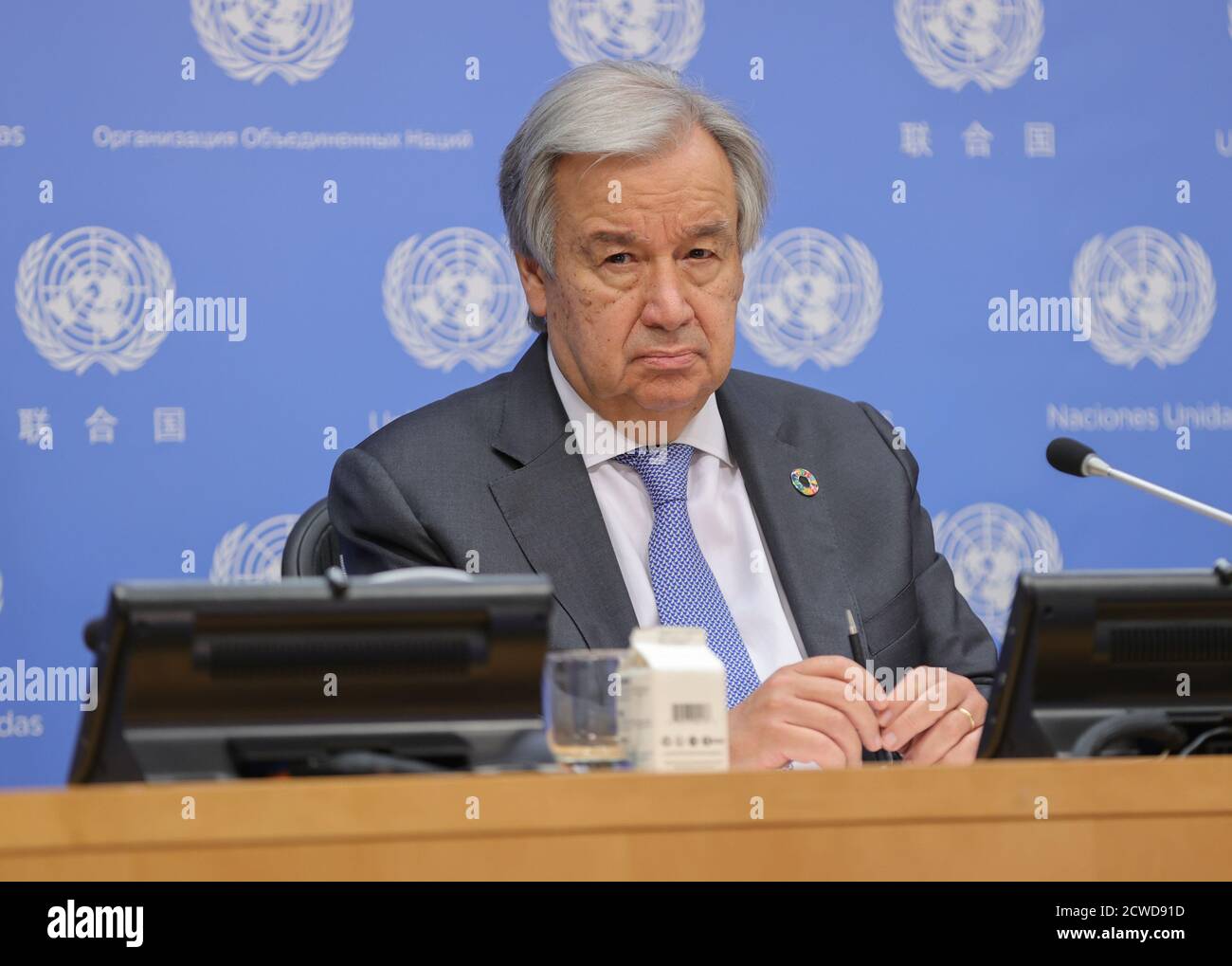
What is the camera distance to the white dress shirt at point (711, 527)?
234 centimetres

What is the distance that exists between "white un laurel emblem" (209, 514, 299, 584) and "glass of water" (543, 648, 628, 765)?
1749mm

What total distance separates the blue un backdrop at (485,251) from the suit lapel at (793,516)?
2.39 ft

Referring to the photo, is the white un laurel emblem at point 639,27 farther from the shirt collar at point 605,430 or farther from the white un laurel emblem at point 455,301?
→ the shirt collar at point 605,430

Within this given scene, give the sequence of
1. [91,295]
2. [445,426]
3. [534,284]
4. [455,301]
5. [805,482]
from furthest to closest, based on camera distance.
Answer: [455,301] → [91,295] → [534,284] → [805,482] → [445,426]

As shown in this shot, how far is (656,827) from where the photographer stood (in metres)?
1.22

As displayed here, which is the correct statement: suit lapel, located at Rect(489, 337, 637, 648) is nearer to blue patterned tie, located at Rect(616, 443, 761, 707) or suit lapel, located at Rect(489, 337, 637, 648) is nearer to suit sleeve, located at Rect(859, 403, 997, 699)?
blue patterned tie, located at Rect(616, 443, 761, 707)

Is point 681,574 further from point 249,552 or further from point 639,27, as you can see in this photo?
point 639,27

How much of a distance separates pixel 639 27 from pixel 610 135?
105cm

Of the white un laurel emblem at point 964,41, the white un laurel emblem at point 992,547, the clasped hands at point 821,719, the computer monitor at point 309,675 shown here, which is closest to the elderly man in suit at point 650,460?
the clasped hands at point 821,719

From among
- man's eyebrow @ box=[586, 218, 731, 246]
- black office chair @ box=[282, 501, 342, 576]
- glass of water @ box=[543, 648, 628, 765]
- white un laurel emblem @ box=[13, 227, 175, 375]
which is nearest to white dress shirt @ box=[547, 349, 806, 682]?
man's eyebrow @ box=[586, 218, 731, 246]

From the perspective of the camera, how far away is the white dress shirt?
2340 millimetres

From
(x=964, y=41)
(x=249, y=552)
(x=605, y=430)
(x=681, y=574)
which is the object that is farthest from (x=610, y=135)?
(x=964, y=41)
